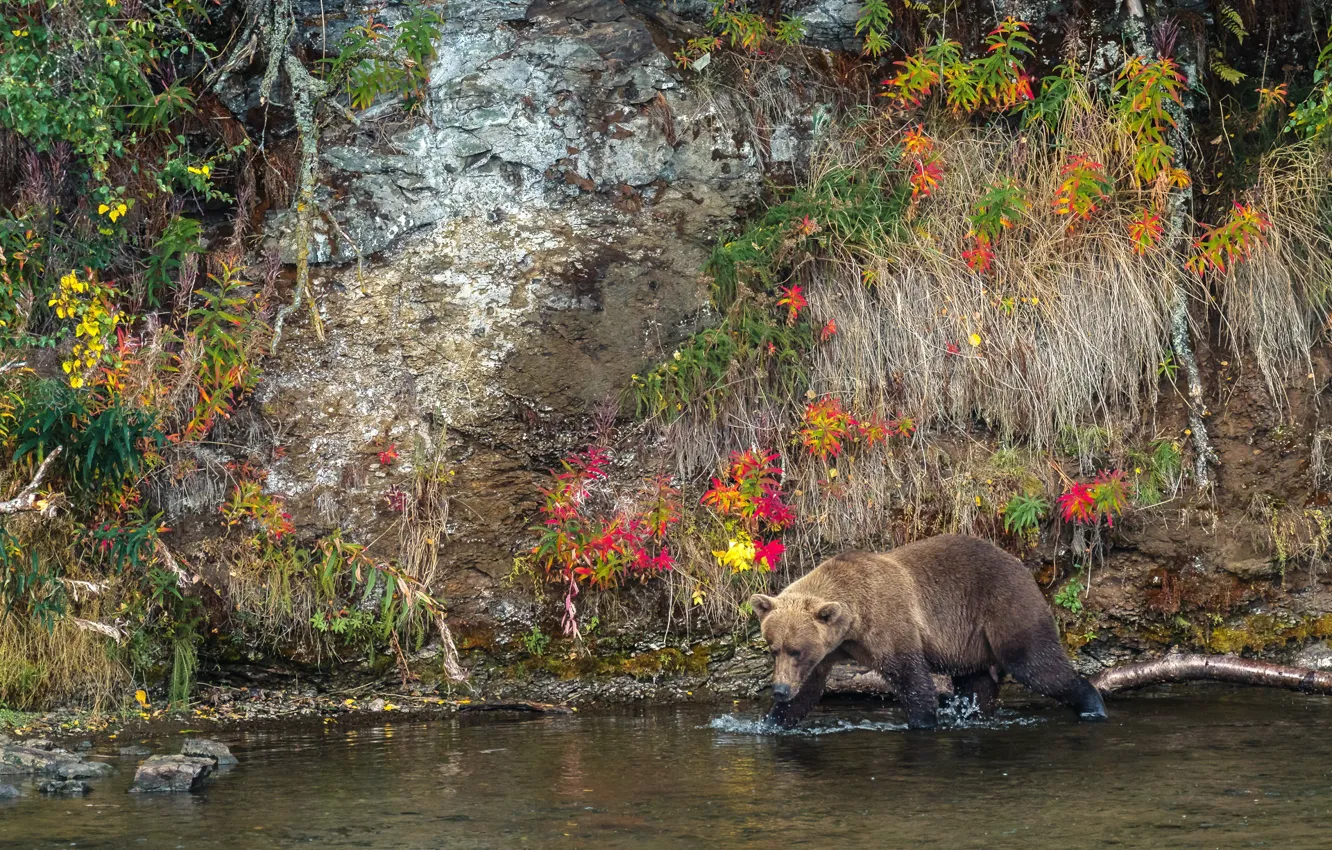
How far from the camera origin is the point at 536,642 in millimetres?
8539

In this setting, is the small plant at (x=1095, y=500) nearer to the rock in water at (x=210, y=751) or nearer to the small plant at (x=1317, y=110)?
the small plant at (x=1317, y=110)

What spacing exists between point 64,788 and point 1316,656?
7.26 metres

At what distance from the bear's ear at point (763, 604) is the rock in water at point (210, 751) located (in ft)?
9.37

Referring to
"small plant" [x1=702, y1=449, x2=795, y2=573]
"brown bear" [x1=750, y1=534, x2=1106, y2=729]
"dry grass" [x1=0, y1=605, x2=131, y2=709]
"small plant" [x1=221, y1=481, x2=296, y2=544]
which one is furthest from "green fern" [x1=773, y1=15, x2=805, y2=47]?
"dry grass" [x1=0, y1=605, x2=131, y2=709]

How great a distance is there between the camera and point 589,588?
28.5ft

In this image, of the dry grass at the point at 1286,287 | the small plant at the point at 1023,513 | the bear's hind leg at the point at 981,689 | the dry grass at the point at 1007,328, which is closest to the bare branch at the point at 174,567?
the dry grass at the point at 1007,328

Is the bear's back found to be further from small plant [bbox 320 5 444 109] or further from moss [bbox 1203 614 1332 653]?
small plant [bbox 320 5 444 109]

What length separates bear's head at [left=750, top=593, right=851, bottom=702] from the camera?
7.32m

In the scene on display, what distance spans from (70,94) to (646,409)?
405 centimetres

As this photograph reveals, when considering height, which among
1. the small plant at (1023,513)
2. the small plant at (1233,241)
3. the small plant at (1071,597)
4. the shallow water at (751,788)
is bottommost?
the shallow water at (751,788)

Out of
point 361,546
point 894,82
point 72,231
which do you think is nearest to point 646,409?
point 361,546

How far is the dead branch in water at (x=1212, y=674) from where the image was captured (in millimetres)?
7637

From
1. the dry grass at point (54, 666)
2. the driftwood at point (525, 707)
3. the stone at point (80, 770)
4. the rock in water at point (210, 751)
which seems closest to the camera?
the stone at point (80, 770)

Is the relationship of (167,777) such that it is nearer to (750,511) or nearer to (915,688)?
(915,688)
